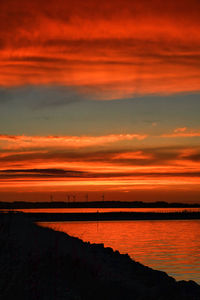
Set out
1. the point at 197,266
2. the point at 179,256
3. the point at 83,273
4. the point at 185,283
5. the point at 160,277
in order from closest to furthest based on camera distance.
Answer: the point at 83,273 < the point at 185,283 < the point at 160,277 < the point at 197,266 < the point at 179,256

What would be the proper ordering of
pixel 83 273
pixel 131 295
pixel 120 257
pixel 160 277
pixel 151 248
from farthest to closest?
pixel 151 248
pixel 120 257
pixel 160 277
pixel 83 273
pixel 131 295

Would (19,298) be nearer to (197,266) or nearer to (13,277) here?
(13,277)

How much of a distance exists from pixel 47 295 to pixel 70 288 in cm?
158

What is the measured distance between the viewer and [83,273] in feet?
51.6

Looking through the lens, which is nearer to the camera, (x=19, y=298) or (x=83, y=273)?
(x=19, y=298)

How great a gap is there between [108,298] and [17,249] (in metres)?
5.82

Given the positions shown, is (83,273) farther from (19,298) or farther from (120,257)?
(120,257)

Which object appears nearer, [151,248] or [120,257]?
[120,257]

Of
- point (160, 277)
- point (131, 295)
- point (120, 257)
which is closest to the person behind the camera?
point (131, 295)

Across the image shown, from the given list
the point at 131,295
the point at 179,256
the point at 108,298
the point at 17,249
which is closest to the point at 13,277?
the point at 108,298

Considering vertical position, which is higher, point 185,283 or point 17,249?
point 17,249

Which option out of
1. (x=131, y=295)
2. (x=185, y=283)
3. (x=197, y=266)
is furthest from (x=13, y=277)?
(x=197, y=266)

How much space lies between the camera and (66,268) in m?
16.3

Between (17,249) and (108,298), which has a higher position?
(17,249)
